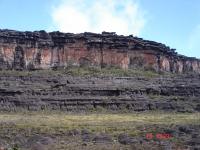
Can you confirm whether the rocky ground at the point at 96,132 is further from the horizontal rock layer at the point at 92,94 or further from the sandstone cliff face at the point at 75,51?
the sandstone cliff face at the point at 75,51

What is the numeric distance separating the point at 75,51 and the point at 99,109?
1546 centimetres

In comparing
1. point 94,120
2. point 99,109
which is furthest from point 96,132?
point 99,109

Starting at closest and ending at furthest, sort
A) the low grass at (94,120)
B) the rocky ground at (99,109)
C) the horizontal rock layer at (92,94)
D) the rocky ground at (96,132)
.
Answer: the rocky ground at (96,132) < the rocky ground at (99,109) < the low grass at (94,120) < the horizontal rock layer at (92,94)

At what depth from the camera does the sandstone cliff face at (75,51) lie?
7819 centimetres

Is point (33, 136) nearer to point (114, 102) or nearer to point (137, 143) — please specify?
point (137, 143)

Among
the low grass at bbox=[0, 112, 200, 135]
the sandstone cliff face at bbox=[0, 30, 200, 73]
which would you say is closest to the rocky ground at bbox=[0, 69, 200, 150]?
the low grass at bbox=[0, 112, 200, 135]

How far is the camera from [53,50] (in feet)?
261

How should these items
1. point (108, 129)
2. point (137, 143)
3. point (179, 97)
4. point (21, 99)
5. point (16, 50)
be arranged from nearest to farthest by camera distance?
point (137, 143) < point (108, 129) < point (21, 99) < point (179, 97) < point (16, 50)

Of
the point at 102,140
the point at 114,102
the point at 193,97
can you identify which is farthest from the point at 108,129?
the point at 193,97

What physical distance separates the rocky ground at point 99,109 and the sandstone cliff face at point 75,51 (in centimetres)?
Answer: 275

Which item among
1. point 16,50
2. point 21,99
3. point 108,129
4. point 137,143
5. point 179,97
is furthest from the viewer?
point 16,50

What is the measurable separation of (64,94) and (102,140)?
17953 millimetres
